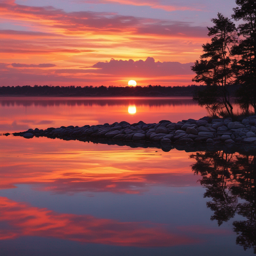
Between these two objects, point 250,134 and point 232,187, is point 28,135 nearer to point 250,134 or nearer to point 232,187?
point 250,134

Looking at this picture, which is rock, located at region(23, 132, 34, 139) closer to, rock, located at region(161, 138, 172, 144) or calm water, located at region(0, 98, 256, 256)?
rock, located at region(161, 138, 172, 144)

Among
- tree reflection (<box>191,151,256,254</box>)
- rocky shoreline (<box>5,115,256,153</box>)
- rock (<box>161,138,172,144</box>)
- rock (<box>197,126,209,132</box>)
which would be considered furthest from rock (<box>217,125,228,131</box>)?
tree reflection (<box>191,151,256,254</box>)

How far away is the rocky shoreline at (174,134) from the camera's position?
68.4 ft

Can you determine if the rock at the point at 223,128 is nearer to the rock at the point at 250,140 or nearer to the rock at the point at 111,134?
the rock at the point at 250,140

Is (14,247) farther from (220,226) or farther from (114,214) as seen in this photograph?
(220,226)

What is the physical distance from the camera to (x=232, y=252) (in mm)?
6219

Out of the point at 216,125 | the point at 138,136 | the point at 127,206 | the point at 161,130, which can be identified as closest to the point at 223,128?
the point at 216,125

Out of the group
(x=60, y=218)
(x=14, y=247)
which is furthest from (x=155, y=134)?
(x=14, y=247)

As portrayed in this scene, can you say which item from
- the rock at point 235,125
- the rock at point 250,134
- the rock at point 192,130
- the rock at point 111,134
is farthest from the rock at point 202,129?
the rock at point 111,134

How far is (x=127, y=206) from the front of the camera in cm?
866

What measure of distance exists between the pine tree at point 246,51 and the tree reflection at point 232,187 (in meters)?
13.1

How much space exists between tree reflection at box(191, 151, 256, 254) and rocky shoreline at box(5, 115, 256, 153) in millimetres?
4537

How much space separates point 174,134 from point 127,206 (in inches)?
553

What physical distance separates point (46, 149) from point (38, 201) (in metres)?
9.73
